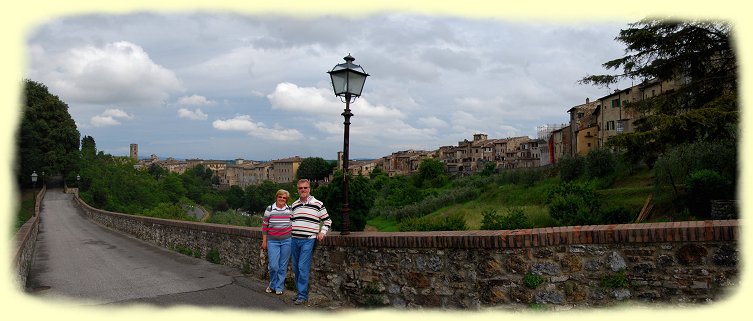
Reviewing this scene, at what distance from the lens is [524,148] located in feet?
333

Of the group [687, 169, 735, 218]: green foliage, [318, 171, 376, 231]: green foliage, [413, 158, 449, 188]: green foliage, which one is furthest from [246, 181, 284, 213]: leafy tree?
[687, 169, 735, 218]: green foliage

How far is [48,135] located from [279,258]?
58477mm

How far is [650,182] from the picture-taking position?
31.8m

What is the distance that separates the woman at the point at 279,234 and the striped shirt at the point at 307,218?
31cm

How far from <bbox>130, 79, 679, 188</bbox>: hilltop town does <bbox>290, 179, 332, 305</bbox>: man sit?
1891 centimetres

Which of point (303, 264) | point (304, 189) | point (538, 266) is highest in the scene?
point (304, 189)

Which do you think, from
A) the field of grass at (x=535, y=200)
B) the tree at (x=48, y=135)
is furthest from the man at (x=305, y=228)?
the tree at (x=48, y=135)

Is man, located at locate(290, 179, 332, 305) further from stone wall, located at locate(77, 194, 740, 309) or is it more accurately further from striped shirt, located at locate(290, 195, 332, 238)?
stone wall, located at locate(77, 194, 740, 309)

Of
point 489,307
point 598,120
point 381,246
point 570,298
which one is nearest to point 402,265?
point 381,246

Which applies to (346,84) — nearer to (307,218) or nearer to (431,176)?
(307,218)

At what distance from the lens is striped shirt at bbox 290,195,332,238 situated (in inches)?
259

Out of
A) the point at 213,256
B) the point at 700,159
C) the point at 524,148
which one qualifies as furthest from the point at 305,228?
the point at 524,148

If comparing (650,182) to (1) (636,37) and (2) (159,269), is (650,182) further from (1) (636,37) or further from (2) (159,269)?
(2) (159,269)

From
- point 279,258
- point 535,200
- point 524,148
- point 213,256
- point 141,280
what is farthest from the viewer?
point 524,148
